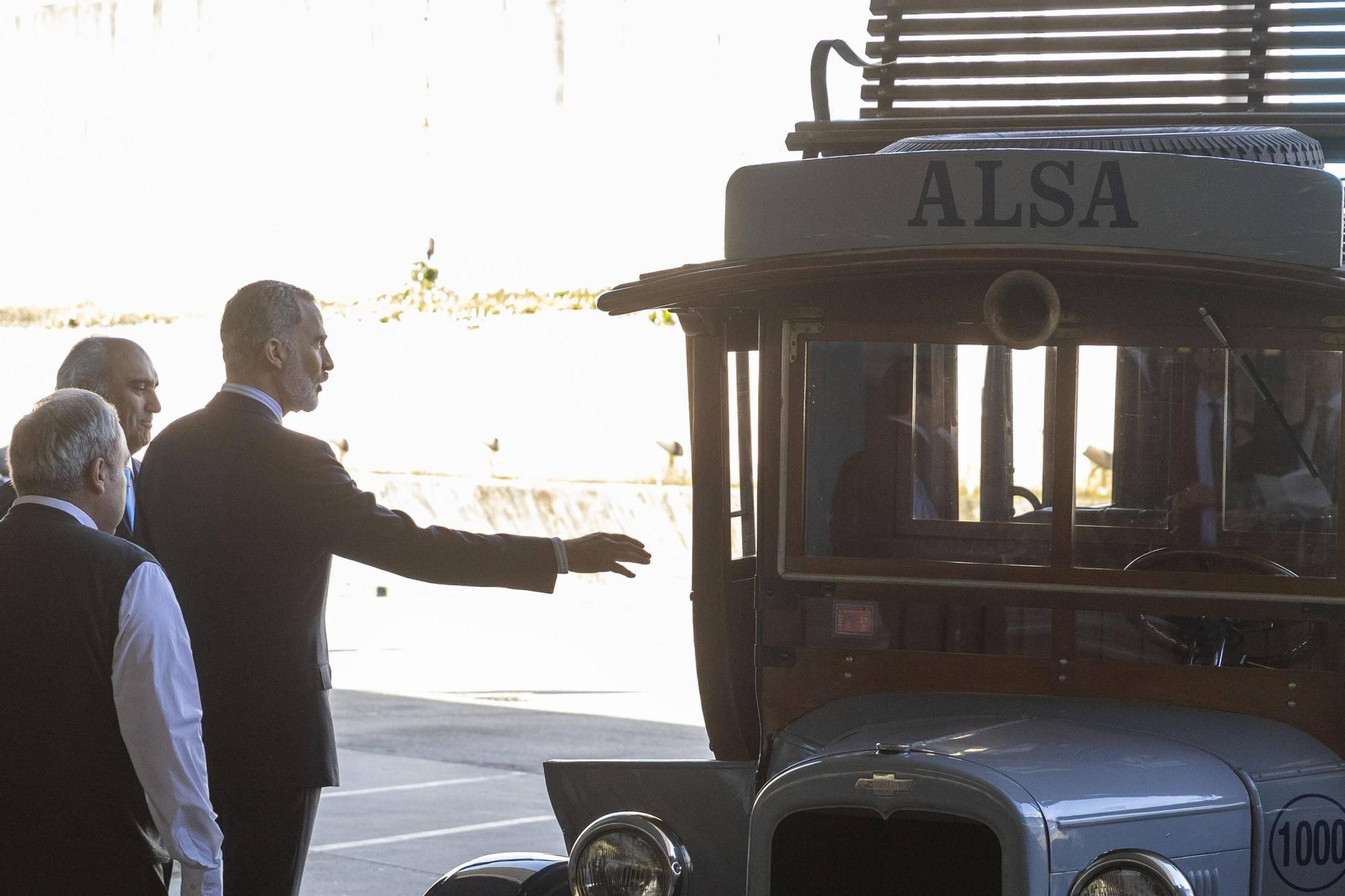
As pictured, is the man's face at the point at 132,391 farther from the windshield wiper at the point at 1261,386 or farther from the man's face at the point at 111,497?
the windshield wiper at the point at 1261,386

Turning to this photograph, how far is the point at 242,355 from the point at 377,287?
24.0 metres

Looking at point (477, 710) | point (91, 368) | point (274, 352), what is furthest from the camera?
point (477, 710)

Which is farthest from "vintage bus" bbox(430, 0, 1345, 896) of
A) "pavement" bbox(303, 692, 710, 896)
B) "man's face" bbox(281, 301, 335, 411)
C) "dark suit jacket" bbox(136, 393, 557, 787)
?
"pavement" bbox(303, 692, 710, 896)

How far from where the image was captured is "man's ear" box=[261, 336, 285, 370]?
4324 millimetres

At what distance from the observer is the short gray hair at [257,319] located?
432 cm

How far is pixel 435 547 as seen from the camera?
4.19m

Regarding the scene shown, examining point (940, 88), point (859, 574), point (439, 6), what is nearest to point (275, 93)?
→ point (439, 6)

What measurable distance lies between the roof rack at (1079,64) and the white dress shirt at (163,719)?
261 cm

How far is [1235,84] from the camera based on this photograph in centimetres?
566

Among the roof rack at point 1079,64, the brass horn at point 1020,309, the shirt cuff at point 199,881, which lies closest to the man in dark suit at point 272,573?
the shirt cuff at point 199,881

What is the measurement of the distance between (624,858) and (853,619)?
0.80m

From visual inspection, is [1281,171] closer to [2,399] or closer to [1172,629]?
[1172,629]

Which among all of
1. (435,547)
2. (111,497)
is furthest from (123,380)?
(111,497)

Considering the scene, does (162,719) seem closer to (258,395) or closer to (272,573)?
(272,573)
